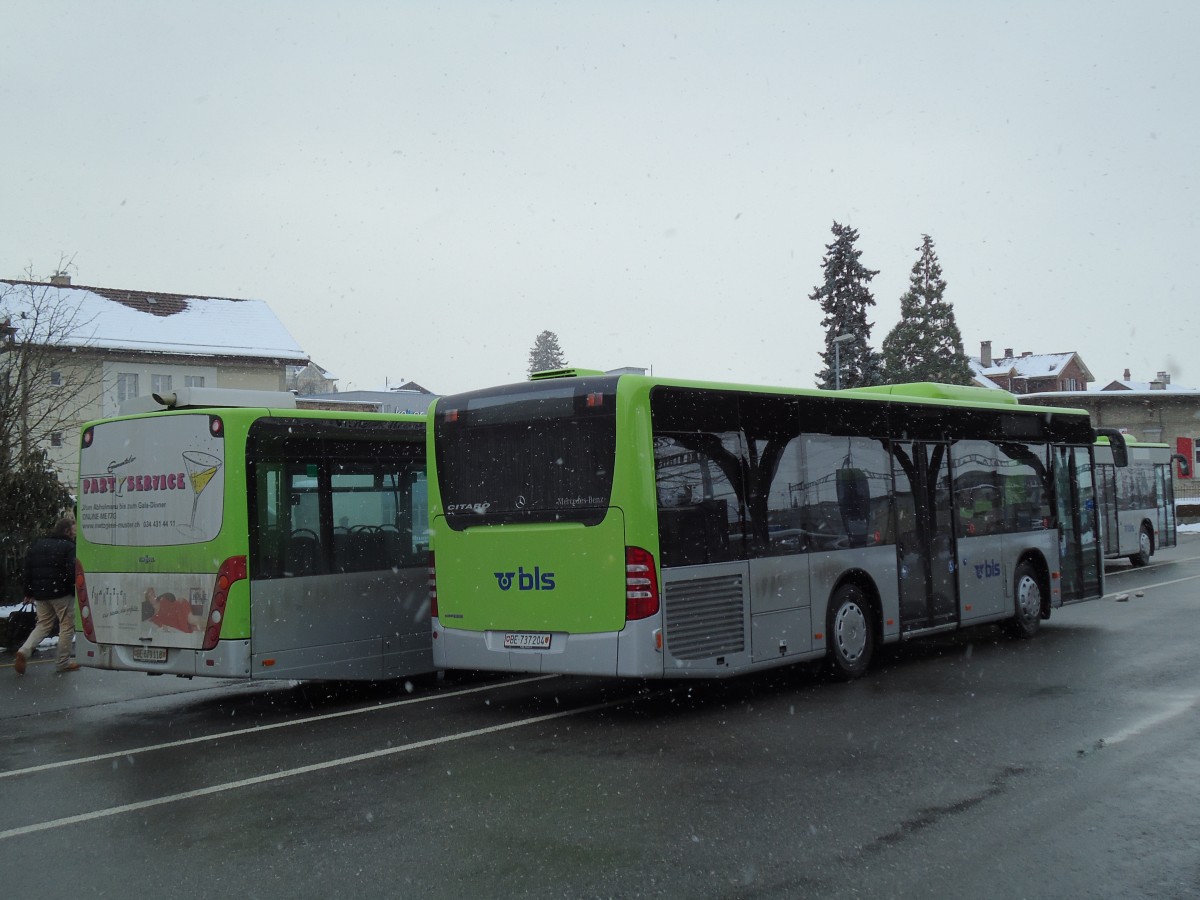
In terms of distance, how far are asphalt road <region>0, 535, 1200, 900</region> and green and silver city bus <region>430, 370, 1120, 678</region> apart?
651mm

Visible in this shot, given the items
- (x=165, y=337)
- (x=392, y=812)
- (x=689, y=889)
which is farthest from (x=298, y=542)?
(x=165, y=337)

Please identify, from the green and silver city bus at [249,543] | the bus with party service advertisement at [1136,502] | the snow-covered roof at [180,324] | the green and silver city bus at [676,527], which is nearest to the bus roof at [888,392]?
the green and silver city bus at [676,527]

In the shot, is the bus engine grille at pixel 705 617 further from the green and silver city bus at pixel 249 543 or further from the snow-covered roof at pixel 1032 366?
the snow-covered roof at pixel 1032 366

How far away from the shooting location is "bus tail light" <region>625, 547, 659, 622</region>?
9.52 m

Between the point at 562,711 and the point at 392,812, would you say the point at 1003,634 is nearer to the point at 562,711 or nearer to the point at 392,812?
the point at 562,711

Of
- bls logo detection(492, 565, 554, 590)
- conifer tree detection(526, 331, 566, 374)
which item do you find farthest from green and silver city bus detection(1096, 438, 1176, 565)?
conifer tree detection(526, 331, 566, 374)

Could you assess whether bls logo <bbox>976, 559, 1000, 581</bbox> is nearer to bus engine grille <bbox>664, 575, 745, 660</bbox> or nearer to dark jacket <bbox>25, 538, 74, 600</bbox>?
bus engine grille <bbox>664, 575, 745, 660</bbox>

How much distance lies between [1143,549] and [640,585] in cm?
2324

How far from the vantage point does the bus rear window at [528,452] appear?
977 centimetres

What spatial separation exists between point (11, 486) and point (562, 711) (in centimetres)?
1324

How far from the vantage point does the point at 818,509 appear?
1145 centimetres

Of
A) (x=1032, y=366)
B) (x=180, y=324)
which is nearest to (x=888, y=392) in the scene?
(x=180, y=324)

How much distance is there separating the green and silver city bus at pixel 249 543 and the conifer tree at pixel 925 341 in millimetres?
56184

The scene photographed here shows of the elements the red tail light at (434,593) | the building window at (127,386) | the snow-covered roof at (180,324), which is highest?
the snow-covered roof at (180,324)
